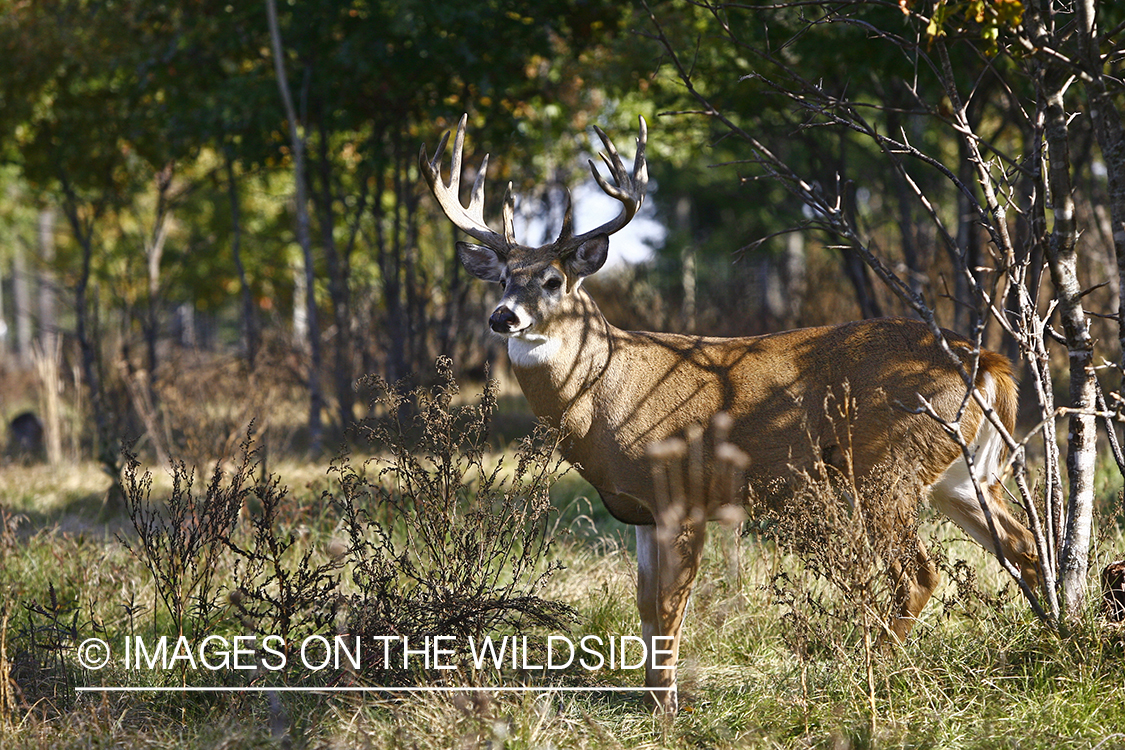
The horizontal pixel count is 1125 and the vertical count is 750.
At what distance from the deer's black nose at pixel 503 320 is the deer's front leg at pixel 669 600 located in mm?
976

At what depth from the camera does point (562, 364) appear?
12.8 feet

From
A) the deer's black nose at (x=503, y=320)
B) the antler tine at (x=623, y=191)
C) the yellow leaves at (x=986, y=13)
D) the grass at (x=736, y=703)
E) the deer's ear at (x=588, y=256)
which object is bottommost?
the grass at (x=736, y=703)

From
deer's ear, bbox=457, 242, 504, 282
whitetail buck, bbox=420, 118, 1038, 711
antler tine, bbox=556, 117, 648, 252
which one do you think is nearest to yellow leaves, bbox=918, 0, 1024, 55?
whitetail buck, bbox=420, 118, 1038, 711

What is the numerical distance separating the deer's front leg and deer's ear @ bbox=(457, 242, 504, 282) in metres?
1.50

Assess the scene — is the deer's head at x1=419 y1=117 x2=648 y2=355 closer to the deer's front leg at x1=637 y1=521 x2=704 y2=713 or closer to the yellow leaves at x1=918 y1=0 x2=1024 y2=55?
the deer's front leg at x1=637 y1=521 x2=704 y2=713

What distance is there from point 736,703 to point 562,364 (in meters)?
1.46

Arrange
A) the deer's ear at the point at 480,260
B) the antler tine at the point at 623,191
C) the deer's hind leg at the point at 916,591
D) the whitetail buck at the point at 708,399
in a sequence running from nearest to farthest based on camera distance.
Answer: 1. the whitetail buck at the point at 708,399
2. the deer's hind leg at the point at 916,591
3. the antler tine at the point at 623,191
4. the deer's ear at the point at 480,260

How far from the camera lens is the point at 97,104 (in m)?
9.68

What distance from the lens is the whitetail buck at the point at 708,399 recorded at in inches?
138

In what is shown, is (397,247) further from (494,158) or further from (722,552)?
(722,552)

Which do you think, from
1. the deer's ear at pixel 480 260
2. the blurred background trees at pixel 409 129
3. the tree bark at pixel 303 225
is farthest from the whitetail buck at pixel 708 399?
the tree bark at pixel 303 225

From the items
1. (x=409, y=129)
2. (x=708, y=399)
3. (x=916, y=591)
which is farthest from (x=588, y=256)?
(x=409, y=129)

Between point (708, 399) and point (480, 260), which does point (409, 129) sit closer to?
point (480, 260)

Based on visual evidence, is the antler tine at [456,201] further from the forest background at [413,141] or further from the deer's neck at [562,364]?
the forest background at [413,141]
